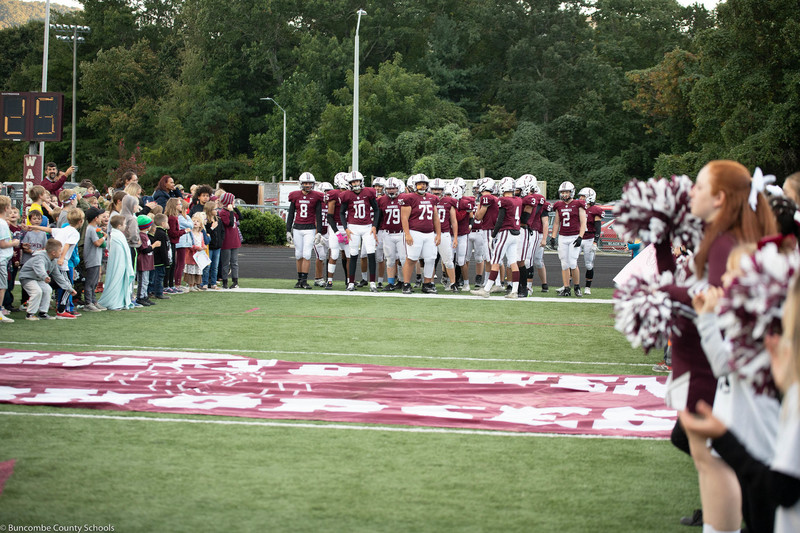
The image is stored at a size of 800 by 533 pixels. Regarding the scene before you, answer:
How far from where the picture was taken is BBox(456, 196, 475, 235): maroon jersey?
17312mm

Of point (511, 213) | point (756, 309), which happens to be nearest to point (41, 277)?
point (511, 213)

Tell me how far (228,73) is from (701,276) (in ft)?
190

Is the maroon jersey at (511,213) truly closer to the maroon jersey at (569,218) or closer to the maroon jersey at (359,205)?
the maroon jersey at (569,218)

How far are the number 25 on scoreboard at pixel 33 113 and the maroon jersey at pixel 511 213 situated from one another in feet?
29.6

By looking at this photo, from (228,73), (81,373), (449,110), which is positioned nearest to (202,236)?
(81,373)

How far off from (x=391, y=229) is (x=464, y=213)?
5.47 ft

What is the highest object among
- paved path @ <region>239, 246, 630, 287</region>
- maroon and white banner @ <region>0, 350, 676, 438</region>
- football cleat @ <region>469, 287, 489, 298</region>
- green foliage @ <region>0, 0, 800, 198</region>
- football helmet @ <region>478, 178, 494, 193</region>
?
green foliage @ <region>0, 0, 800, 198</region>

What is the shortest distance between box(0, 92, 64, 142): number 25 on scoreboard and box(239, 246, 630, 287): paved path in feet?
17.0

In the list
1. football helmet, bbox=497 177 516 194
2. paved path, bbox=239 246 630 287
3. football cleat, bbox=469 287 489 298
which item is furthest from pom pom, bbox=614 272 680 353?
paved path, bbox=239 246 630 287

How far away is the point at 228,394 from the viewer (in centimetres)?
720

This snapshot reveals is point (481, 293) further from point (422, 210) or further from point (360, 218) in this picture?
point (360, 218)

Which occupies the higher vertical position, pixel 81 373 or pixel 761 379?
pixel 761 379

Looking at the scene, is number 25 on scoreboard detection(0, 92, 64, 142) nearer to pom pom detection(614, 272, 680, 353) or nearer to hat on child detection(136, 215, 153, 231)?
hat on child detection(136, 215, 153, 231)

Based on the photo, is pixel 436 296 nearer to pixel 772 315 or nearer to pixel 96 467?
pixel 96 467
